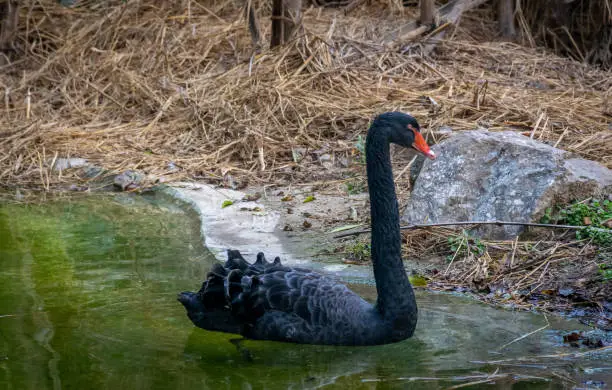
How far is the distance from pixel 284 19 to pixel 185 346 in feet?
18.2

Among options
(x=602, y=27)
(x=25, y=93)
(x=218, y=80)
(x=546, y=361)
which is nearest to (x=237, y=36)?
(x=218, y=80)

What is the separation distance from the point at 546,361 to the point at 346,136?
433cm

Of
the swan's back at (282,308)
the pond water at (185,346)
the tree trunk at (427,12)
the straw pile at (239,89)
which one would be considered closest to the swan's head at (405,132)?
the swan's back at (282,308)

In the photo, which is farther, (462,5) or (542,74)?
(462,5)

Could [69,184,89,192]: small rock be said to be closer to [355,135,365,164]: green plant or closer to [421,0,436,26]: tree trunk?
[355,135,365,164]: green plant

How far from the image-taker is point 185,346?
4.01 meters

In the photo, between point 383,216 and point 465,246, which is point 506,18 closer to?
point 465,246

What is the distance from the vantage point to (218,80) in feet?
29.7

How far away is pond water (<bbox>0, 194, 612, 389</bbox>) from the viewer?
3582 millimetres

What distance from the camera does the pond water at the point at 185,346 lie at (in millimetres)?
3582

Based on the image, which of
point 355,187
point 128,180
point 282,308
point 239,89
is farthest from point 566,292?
point 239,89

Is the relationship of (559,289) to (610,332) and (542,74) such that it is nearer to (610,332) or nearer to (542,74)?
(610,332)

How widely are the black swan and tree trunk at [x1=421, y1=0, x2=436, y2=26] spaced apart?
587 cm

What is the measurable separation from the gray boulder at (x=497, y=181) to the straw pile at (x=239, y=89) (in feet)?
3.78
